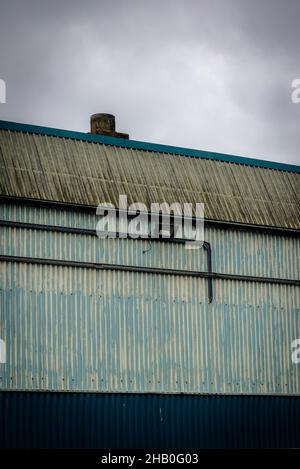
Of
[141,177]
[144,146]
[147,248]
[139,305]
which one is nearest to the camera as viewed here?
[139,305]

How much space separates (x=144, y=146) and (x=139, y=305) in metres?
6.10

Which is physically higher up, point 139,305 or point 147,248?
point 147,248

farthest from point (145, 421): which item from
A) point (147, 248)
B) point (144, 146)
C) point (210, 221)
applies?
point (144, 146)

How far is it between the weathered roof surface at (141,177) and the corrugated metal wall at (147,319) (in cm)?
93

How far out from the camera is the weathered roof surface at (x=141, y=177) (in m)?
28.8

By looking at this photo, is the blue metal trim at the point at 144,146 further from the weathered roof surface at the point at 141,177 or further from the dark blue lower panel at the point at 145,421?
the dark blue lower panel at the point at 145,421

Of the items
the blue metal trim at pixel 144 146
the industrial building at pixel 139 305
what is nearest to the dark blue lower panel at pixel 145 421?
the industrial building at pixel 139 305

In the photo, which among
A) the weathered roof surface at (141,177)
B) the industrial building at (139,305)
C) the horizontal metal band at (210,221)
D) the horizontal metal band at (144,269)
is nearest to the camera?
the industrial building at (139,305)

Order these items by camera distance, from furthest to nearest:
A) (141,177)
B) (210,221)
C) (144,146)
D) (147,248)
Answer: (144,146)
(141,177)
(210,221)
(147,248)

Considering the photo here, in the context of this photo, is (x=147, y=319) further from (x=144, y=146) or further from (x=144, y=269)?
(x=144, y=146)

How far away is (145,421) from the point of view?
28.3m

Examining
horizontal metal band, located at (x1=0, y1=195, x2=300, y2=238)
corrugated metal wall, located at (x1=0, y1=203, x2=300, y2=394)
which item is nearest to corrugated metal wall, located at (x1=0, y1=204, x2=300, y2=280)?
corrugated metal wall, located at (x1=0, y1=203, x2=300, y2=394)
